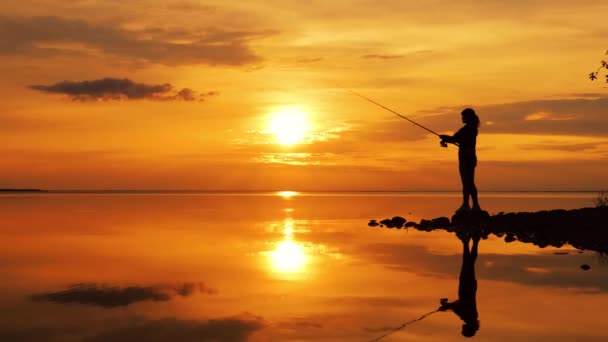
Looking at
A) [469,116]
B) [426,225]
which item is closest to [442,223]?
[426,225]

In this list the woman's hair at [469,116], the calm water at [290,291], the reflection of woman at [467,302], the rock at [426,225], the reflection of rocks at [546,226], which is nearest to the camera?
the reflection of woman at [467,302]

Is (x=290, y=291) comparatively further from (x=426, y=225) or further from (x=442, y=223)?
(x=426, y=225)

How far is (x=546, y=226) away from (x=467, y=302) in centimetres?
1348

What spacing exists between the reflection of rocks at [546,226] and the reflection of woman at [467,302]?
4.94 meters

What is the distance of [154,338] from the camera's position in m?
8.68

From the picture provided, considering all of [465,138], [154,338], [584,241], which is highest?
[465,138]

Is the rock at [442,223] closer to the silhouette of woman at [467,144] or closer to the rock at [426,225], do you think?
the rock at [426,225]

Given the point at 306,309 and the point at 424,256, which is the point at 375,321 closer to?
the point at 306,309

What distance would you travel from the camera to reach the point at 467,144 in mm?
22062

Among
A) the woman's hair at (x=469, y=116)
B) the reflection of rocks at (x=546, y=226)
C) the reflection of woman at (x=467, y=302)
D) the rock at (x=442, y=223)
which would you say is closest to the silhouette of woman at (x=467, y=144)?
the woman's hair at (x=469, y=116)

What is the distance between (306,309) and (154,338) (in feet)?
8.48

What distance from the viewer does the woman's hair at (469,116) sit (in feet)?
71.4

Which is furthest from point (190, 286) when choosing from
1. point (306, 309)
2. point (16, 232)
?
point (16, 232)

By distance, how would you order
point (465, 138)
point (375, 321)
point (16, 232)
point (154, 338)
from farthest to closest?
point (16, 232) < point (465, 138) < point (375, 321) < point (154, 338)
